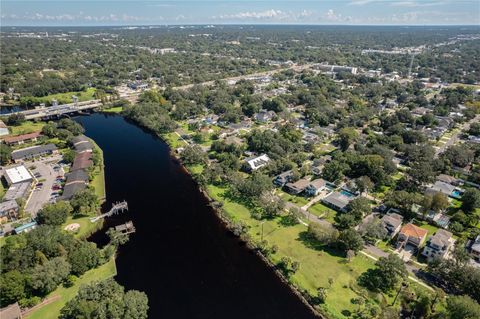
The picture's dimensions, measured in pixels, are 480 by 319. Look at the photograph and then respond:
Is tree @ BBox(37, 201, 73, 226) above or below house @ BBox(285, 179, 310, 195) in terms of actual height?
above

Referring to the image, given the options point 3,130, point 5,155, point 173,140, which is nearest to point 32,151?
point 5,155

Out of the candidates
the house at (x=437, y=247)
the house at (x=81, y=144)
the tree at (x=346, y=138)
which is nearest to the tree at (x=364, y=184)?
the house at (x=437, y=247)

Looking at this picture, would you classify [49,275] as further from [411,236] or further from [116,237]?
[411,236]

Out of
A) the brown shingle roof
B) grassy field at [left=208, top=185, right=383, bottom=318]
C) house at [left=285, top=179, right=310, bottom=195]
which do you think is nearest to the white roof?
the brown shingle roof

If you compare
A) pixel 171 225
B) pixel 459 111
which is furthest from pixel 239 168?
pixel 459 111

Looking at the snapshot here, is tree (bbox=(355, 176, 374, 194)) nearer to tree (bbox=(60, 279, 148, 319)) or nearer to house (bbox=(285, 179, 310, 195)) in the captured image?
house (bbox=(285, 179, 310, 195))
